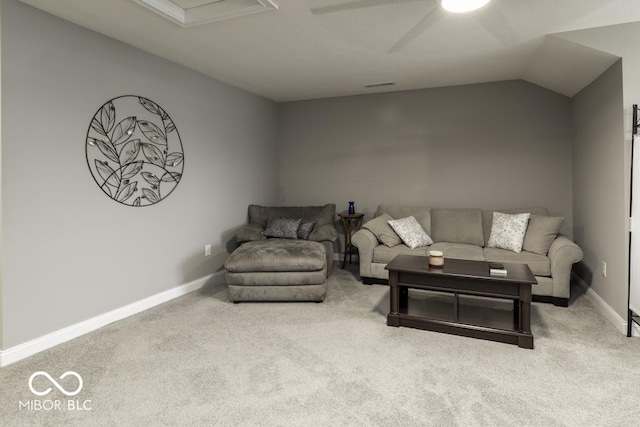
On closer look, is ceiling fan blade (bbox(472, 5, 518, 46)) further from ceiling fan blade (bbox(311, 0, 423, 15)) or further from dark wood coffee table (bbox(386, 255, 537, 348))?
dark wood coffee table (bbox(386, 255, 537, 348))

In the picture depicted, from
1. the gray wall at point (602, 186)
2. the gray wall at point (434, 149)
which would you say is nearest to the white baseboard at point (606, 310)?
the gray wall at point (602, 186)

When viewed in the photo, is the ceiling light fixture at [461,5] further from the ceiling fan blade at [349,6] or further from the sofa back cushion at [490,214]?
the sofa back cushion at [490,214]

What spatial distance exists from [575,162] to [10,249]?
17.3 feet

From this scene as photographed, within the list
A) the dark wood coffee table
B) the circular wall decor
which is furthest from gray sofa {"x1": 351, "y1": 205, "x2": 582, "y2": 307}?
the circular wall decor

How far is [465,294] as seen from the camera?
278 centimetres

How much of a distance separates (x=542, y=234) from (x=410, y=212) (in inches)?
58.0

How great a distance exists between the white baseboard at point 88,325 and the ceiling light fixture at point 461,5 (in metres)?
3.42

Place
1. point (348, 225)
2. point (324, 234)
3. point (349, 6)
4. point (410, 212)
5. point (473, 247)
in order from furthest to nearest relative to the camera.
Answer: point (348, 225)
point (410, 212)
point (324, 234)
point (473, 247)
point (349, 6)

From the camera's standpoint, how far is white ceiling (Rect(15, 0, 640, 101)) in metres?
2.53

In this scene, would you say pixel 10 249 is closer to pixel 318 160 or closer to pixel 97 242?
pixel 97 242

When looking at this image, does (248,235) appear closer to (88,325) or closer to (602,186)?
(88,325)

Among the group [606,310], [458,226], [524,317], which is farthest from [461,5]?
[606,310]

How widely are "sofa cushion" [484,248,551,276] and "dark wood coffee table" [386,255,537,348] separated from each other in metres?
0.57

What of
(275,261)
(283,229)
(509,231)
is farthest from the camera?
(283,229)
